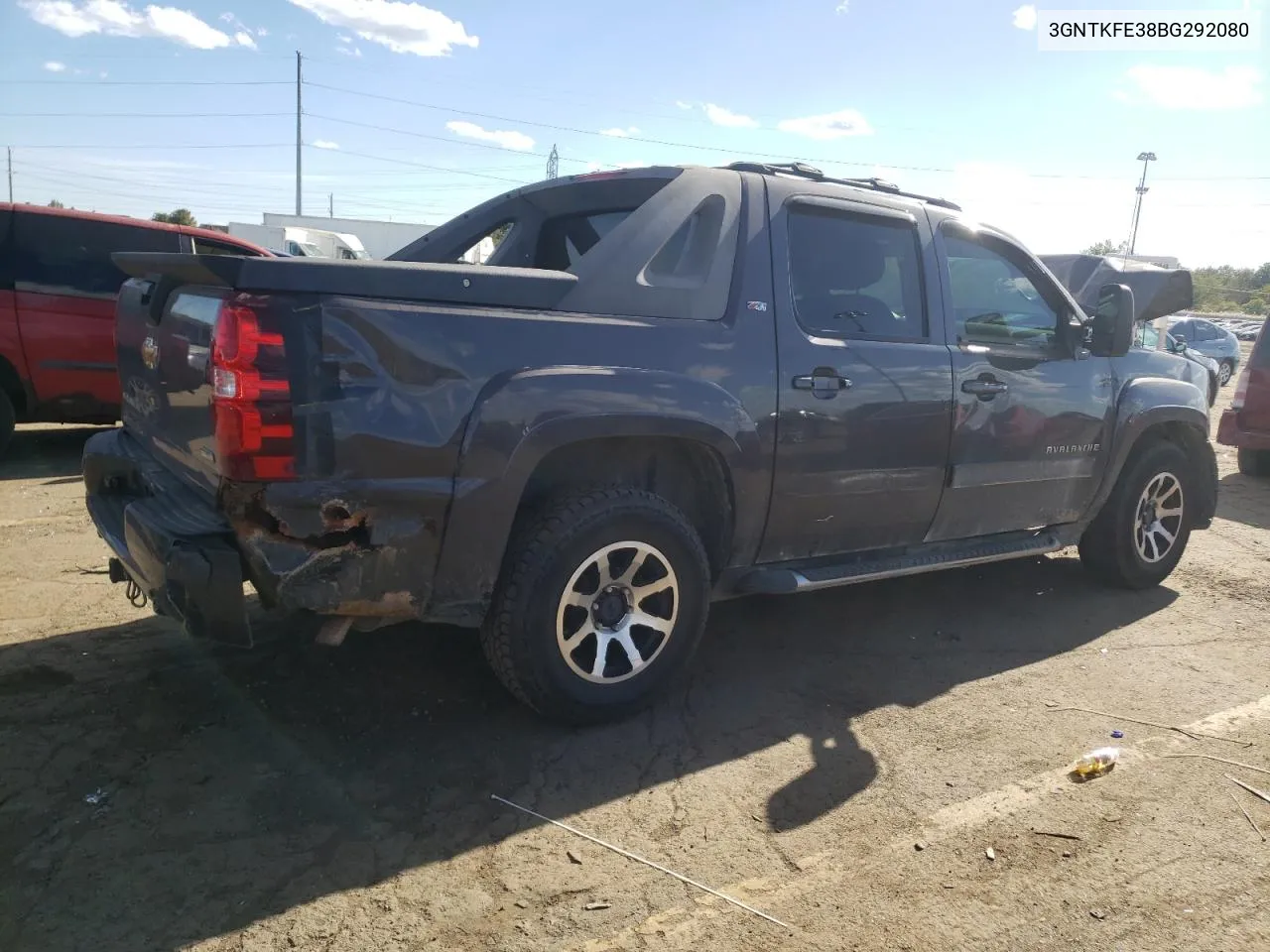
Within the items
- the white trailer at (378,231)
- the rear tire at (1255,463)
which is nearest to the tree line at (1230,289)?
the white trailer at (378,231)

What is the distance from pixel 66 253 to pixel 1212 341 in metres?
21.6

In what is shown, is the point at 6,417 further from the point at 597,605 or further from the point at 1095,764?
the point at 1095,764

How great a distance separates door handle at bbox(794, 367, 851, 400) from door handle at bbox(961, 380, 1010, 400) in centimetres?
74

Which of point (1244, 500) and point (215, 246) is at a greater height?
point (215, 246)

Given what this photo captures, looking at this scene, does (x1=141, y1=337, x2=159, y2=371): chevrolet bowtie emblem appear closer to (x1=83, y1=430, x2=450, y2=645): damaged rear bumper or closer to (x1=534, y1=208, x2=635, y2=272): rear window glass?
(x1=83, y1=430, x2=450, y2=645): damaged rear bumper

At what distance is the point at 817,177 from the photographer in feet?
13.4

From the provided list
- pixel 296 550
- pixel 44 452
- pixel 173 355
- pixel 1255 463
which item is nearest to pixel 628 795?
pixel 296 550

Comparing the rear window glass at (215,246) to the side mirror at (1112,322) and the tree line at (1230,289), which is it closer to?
the side mirror at (1112,322)

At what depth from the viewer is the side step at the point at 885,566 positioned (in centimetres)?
372

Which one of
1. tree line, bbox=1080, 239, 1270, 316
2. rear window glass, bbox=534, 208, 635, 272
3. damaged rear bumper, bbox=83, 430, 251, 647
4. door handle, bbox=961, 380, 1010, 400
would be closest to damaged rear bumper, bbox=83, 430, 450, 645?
damaged rear bumper, bbox=83, 430, 251, 647

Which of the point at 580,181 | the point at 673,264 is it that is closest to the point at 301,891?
the point at 673,264

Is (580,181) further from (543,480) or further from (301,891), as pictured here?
(301,891)

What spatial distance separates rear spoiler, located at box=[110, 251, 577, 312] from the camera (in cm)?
262

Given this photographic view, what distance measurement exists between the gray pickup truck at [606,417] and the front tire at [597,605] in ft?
0.04
